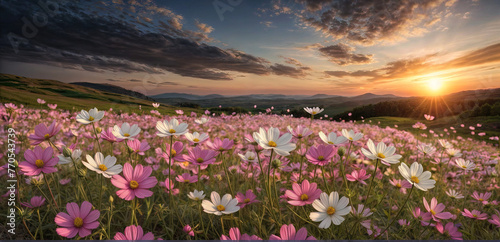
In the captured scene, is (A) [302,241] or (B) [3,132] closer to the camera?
A: (A) [302,241]

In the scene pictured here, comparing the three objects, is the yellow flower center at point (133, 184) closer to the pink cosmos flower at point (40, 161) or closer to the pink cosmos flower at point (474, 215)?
the pink cosmos flower at point (40, 161)

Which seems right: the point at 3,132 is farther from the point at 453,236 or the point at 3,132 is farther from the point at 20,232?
the point at 453,236

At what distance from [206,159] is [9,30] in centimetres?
475

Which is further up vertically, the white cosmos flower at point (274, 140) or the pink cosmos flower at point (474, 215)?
the white cosmos flower at point (274, 140)

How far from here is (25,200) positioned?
2.18 metres

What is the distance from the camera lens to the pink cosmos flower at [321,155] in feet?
4.79

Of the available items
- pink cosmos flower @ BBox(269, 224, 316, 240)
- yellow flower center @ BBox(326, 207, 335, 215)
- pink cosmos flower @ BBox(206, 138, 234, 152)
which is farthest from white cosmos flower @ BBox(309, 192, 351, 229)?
pink cosmos flower @ BBox(206, 138, 234, 152)

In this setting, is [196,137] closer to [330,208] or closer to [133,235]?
[133,235]

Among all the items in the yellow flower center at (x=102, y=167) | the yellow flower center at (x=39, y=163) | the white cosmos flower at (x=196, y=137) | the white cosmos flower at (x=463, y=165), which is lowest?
the white cosmos flower at (x=463, y=165)

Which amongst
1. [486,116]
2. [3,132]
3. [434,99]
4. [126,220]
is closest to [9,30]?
[3,132]

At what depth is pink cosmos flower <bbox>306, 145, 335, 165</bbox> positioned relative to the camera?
1.46 meters

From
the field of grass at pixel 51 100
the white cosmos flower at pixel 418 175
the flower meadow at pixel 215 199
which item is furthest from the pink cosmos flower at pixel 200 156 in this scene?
the field of grass at pixel 51 100

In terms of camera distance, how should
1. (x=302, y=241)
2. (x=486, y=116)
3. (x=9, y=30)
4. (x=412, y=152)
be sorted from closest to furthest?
(x=302, y=241), (x=9, y=30), (x=412, y=152), (x=486, y=116)

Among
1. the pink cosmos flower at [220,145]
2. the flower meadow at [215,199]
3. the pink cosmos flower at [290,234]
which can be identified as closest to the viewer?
the pink cosmos flower at [290,234]
